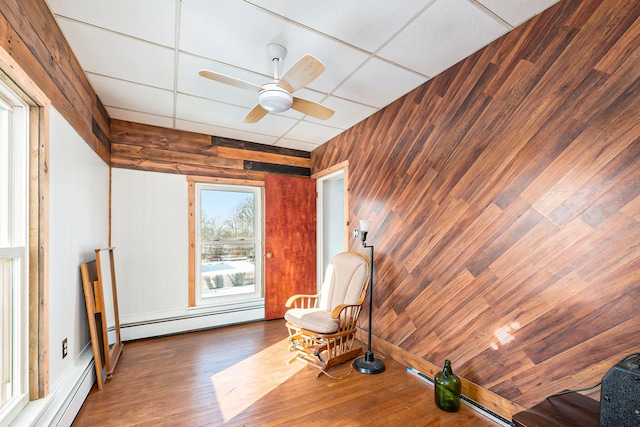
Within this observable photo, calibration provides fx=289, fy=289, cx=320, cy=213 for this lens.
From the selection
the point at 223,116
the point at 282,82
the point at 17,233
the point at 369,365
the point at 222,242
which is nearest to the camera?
the point at 17,233

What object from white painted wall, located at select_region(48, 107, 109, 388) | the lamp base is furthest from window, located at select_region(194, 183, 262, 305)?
the lamp base

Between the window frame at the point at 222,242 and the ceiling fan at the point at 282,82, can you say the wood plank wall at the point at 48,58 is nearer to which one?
the ceiling fan at the point at 282,82

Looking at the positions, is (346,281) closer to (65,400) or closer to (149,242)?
(65,400)

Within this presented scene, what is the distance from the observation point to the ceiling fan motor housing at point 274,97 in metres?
2.10

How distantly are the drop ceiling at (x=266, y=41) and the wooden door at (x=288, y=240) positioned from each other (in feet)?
5.58

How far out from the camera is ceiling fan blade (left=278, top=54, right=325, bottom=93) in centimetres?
180

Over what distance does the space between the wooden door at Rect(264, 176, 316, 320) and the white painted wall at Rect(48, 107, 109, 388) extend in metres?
2.13

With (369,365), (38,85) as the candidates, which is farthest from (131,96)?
(369,365)

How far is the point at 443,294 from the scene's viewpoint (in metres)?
2.48

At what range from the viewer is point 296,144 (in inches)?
176

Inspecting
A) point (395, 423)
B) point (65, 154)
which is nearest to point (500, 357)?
point (395, 423)

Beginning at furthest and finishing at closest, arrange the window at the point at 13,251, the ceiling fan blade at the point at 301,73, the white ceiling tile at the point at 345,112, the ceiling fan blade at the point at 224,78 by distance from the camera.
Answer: the white ceiling tile at the point at 345,112 < the ceiling fan blade at the point at 224,78 < the ceiling fan blade at the point at 301,73 < the window at the point at 13,251

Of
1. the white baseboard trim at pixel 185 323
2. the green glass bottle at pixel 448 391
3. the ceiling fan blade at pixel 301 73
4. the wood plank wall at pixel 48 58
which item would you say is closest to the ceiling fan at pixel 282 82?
the ceiling fan blade at pixel 301 73

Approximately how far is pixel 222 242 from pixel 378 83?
9.71 feet
